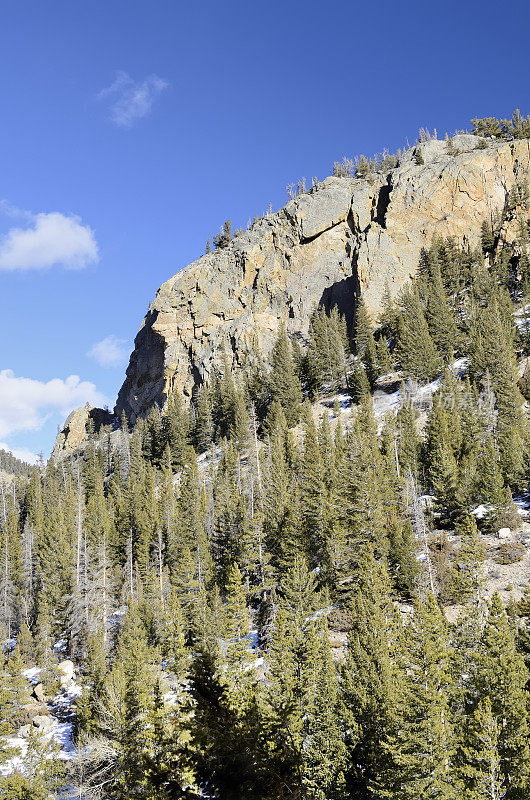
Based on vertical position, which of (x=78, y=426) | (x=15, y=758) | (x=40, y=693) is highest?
(x=78, y=426)

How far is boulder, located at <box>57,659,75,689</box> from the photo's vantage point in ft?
142

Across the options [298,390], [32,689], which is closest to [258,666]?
[32,689]

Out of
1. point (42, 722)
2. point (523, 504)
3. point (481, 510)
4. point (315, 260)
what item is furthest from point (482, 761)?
point (315, 260)

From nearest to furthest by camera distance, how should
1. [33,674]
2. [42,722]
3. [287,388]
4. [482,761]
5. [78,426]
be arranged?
[482,761] < [42,722] < [33,674] < [287,388] < [78,426]

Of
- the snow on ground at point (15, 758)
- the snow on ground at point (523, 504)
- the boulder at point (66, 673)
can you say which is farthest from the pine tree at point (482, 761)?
the boulder at point (66, 673)

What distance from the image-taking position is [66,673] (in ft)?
146

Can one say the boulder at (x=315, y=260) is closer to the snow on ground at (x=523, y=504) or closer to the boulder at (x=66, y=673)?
the snow on ground at (x=523, y=504)

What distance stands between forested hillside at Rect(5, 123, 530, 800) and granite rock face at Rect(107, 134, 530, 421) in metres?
22.8

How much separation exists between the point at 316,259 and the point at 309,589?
10584 cm

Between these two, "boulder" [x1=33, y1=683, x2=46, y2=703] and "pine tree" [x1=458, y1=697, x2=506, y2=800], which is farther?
"boulder" [x1=33, y1=683, x2=46, y2=703]

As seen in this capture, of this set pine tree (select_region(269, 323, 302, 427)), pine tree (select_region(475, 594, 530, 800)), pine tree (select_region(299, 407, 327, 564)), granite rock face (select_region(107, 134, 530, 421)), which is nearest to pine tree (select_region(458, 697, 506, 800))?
pine tree (select_region(475, 594, 530, 800))

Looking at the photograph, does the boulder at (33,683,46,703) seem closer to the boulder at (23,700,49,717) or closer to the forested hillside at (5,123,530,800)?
the forested hillside at (5,123,530,800)

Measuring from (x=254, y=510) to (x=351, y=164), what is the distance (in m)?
135

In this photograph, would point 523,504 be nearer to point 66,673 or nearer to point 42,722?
point 42,722
